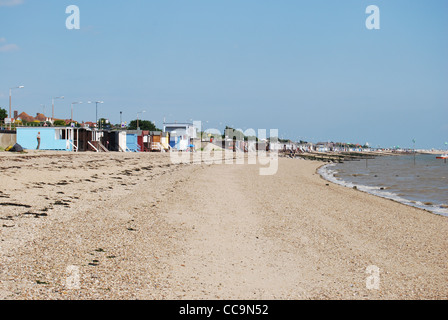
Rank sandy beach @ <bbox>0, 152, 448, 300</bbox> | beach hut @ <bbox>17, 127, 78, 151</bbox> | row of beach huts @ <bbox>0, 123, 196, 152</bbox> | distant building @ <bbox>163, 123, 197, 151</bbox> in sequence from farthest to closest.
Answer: distant building @ <bbox>163, 123, 197, 151</bbox>
row of beach huts @ <bbox>0, 123, 196, 152</bbox>
beach hut @ <bbox>17, 127, 78, 151</bbox>
sandy beach @ <bbox>0, 152, 448, 300</bbox>

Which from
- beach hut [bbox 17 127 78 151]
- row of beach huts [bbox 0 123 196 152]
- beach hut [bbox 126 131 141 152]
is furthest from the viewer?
beach hut [bbox 126 131 141 152]

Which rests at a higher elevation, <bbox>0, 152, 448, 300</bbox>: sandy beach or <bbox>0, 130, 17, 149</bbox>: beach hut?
<bbox>0, 130, 17, 149</bbox>: beach hut

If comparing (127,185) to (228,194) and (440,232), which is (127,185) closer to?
(228,194)

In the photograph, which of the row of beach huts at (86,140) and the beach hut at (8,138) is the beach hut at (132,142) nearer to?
the row of beach huts at (86,140)

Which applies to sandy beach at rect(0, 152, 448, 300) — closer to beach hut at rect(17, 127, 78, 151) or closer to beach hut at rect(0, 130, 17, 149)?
beach hut at rect(17, 127, 78, 151)

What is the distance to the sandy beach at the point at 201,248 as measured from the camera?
584 cm

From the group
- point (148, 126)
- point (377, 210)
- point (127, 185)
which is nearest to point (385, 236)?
point (377, 210)

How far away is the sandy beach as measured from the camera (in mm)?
5844

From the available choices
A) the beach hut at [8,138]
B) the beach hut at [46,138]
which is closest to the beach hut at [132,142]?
the beach hut at [46,138]

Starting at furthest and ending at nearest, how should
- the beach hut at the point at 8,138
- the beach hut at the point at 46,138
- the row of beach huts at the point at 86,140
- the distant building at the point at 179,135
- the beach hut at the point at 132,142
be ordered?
the distant building at the point at 179,135 < the beach hut at the point at 132,142 < the beach hut at the point at 8,138 < the row of beach huts at the point at 86,140 < the beach hut at the point at 46,138

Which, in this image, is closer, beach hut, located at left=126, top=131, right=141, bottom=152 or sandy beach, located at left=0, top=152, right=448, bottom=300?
sandy beach, located at left=0, top=152, right=448, bottom=300

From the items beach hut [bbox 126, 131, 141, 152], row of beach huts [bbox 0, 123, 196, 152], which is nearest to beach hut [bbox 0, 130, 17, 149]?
row of beach huts [bbox 0, 123, 196, 152]
